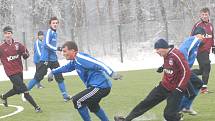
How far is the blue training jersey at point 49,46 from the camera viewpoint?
1414 centimetres

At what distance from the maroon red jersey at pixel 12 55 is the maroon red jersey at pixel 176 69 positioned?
4.57 metres

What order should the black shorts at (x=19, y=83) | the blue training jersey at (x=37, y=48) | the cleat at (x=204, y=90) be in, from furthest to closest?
the blue training jersey at (x=37, y=48)
the cleat at (x=204, y=90)
the black shorts at (x=19, y=83)

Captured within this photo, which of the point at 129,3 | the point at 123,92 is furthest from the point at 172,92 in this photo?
the point at 129,3

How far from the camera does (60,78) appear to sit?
14.3m

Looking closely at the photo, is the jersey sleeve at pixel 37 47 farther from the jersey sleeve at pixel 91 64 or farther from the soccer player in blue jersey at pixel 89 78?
the jersey sleeve at pixel 91 64

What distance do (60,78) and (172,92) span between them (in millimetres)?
5872

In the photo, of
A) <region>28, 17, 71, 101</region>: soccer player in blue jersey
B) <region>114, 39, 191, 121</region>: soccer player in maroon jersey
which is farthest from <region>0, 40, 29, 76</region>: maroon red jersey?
<region>114, 39, 191, 121</region>: soccer player in maroon jersey

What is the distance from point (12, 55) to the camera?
12.4 metres

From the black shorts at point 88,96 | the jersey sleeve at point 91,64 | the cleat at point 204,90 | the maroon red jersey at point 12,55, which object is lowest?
the cleat at point 204,90

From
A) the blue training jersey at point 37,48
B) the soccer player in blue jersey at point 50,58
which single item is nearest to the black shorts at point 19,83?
the soccer player in blue jersey at point 50,58

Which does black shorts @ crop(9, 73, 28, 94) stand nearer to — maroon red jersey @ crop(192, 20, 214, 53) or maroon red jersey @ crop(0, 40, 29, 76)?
maroon red jersey @ crop(0, 40, 29, 76)

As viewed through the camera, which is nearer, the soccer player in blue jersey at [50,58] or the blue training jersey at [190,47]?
the blue training jersey at [190,47]

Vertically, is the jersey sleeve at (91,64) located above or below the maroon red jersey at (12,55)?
above

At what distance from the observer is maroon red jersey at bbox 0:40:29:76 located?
12391 millimetres
